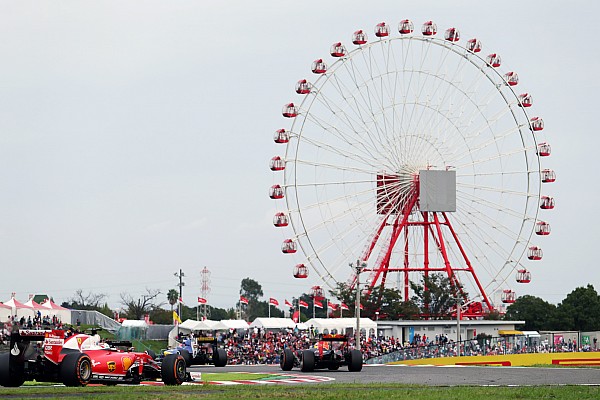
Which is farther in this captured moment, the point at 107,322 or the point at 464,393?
the point at 107,322

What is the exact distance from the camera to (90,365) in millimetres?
25578

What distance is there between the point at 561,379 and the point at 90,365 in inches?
526

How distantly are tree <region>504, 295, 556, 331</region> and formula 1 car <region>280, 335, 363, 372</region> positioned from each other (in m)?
80.4

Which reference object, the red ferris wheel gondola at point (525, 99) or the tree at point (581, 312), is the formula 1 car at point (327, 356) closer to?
the red ferris wheel gondola at point (525, 99)

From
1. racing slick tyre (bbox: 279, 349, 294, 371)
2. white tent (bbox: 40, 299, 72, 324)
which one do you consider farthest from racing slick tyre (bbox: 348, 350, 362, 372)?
white tent (bbox: 40, 299, 72, 324)

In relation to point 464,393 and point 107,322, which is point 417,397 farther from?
point 107,322

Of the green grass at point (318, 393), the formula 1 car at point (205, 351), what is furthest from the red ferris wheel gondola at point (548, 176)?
the green grass at point (318, 393)

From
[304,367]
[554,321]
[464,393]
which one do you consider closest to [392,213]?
[304,367]

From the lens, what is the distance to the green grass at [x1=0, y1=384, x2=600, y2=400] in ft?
71.2

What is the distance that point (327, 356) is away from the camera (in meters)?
39.8

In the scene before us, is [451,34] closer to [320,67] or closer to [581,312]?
[320,67]

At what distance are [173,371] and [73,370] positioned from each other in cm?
306

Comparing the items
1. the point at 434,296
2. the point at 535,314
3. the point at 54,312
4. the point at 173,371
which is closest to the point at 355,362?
the point at 173,371

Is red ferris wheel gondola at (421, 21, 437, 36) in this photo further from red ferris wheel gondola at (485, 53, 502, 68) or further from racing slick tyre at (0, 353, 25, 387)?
racing slick tyre at (0, 353, 25, 387)
